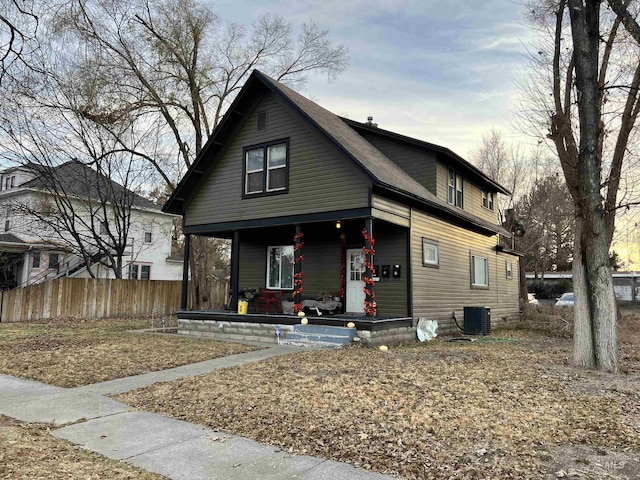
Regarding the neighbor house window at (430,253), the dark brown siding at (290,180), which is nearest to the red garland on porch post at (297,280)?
the dark brown siding at (290,180)

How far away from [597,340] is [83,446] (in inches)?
313

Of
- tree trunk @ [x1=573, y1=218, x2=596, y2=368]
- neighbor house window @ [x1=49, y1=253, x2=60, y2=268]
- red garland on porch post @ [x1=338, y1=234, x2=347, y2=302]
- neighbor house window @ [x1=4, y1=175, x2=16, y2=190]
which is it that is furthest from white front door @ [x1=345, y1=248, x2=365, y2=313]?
neighbor house window @ [x1=4, y1=175, x2=16, y2=190]

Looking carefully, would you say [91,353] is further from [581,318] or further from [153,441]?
[581,318]

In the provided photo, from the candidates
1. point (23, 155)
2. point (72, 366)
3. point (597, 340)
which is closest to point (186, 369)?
point (72, 366)

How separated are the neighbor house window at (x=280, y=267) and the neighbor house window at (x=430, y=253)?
4.69m

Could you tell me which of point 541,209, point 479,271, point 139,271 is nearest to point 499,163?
point 541,209

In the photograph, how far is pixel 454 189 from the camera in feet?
55.5

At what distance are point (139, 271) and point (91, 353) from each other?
22.4 meters

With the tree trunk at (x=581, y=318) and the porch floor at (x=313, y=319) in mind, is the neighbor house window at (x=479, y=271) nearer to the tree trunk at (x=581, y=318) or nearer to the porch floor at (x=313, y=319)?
the porch floor at (x=313, y=319)

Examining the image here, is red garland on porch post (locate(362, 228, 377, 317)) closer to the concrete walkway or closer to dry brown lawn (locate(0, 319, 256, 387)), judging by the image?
dry brown lawn (locate(0, 319, 256, 387))

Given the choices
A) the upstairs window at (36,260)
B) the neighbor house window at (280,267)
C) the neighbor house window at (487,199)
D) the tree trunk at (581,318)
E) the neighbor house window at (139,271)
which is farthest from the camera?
the neighbor house window at (139,271)

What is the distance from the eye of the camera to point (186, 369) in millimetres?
8336

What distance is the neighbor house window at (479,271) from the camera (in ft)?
56.7

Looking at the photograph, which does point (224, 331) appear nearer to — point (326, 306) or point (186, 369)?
point (326, 306)
